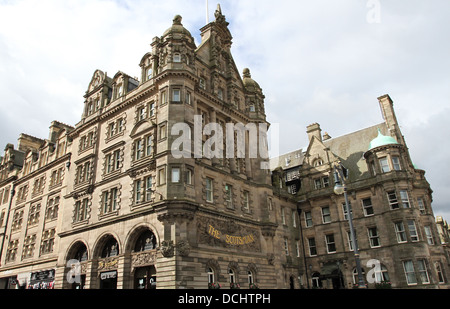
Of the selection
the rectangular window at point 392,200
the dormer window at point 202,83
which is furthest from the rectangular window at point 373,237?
the dormer window at point 202,83

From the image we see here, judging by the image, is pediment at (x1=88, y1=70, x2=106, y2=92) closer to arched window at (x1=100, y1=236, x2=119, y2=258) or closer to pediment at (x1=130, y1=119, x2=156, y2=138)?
pediment at (x1=130, y1=119, x2=156, y2=138)

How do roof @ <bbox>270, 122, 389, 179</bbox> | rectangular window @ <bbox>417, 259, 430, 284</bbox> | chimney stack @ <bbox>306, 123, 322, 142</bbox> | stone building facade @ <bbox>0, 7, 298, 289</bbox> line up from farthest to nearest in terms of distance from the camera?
chimney stack @ <bbox>306, 123, 322, 142</bbox>
roof @ <bbox>270, 122, 389, 179</bbox>
rectangular window @ <bbox>417, 259, 430, 284</bbox>
stone building facade @ <bbox>0, 7, 298, 289</bbox>

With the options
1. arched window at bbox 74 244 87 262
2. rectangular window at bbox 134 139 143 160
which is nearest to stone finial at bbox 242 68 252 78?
rectangular window at bbox 134 139 143 160

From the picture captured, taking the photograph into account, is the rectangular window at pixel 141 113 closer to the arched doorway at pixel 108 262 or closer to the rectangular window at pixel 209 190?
the rectangular window at pixel 209 190

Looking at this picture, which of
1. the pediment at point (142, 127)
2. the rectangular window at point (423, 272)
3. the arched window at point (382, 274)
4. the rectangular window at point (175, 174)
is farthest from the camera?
the arched window at point (382, 274)

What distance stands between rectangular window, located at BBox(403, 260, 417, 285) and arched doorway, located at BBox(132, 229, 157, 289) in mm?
25529

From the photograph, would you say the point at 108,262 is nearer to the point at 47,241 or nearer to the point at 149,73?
the point at 47,241

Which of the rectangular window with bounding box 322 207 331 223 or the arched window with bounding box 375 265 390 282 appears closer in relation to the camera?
the arched window with bounding box 375 265 390 282

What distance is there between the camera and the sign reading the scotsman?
90.0 ft

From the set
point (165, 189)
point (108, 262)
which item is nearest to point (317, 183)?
point (165, 189)

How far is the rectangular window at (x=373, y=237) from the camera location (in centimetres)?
3733

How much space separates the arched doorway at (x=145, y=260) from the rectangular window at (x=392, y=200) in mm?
26273
